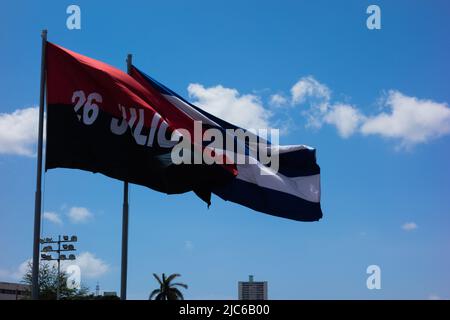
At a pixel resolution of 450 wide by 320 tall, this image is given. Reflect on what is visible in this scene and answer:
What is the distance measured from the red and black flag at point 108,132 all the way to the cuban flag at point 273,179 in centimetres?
132

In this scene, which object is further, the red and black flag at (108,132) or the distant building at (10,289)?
the distant building at (10,289)

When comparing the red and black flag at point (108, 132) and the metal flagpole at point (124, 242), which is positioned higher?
the red and black flag at point (108, 132)

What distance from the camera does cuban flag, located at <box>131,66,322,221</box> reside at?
1844 centimetres

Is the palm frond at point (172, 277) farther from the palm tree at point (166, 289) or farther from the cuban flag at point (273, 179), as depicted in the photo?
the cuban flag at point (273, 179)

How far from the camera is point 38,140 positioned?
1620 centimetres

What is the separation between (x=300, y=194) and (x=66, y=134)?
6.38 metres

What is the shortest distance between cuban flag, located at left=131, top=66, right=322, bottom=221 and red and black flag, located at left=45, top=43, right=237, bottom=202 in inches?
51.9

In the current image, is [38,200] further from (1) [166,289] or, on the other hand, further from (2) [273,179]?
(1) [166,289]

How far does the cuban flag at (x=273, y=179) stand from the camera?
18438mm

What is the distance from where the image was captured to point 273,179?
19328mm

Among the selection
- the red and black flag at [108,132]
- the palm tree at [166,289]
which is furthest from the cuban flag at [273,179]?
the palm tree at [166,289]

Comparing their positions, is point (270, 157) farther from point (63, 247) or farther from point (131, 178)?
point (63, 247)

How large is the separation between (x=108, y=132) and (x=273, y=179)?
488 cm
